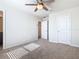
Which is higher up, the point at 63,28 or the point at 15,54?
the point at 63,28

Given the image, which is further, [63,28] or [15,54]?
[63,28]

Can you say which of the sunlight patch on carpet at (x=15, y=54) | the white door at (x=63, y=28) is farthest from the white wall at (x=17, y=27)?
the white door at (x=63, y=28)

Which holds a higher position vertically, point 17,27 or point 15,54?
point 17,27

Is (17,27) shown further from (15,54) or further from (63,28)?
(63,28)

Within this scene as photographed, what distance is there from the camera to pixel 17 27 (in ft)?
16.0

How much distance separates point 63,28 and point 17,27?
318 cm

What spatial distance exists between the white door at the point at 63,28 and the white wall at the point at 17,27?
2.28 meters

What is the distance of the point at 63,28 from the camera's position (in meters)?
4.98

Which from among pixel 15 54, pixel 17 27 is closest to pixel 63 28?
pixel 17 27

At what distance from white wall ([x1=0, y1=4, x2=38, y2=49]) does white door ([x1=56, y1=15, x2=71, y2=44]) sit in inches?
89.9

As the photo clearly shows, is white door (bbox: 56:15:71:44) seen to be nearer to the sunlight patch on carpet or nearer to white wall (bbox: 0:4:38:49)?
white wall (bbox: 0:4:38:49)

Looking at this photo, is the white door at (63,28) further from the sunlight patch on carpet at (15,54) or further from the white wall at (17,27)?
the sunlight patch on carpet at (15,54)

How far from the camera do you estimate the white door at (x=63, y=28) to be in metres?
4.71

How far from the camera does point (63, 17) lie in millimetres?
4973
